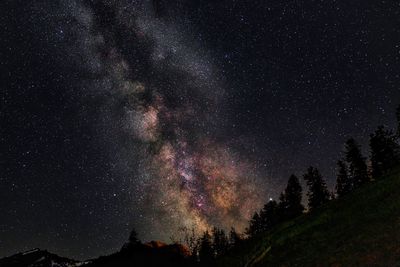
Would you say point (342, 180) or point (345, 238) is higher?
point (342, 180)

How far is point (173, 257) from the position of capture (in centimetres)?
6894

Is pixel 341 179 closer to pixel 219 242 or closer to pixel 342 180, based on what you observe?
pixel 342 180


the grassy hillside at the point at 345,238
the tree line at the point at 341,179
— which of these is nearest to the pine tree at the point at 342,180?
the tree line at the point at 341,179

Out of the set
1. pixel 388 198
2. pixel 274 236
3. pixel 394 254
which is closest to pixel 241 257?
pixel 274 236

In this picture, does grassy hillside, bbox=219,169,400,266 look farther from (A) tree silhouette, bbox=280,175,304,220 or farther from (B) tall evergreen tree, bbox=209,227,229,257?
(B) tall evergreen tree, bbox=209,227,229,257

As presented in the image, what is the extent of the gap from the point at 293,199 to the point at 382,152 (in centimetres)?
1922

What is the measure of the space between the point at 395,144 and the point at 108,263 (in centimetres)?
5669

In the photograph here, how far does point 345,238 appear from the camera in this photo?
35.5m

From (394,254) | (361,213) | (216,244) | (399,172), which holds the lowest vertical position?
(394,254)

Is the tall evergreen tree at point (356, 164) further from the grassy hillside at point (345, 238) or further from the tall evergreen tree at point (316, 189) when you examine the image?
the grassy hillside at point (345, 238)

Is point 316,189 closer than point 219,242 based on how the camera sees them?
Yes

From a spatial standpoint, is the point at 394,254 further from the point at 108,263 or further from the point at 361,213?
the point at 108,263

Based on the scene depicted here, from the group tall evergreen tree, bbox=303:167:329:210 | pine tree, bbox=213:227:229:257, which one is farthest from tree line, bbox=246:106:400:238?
pine tree, bbox=213:227:229:257

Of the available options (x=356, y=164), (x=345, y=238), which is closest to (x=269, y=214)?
(x=356, y=164)
